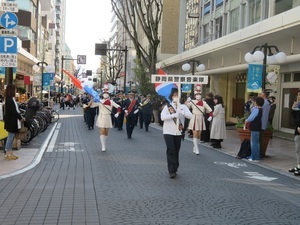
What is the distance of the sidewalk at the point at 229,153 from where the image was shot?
10422 millimetres

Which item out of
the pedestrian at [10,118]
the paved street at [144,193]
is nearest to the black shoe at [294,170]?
the paved street at [144,193]

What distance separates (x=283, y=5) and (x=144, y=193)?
16.1 metres

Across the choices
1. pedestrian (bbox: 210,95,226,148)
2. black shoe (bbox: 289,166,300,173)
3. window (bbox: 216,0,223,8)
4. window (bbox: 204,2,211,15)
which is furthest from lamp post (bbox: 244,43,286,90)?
window (bbox: 204,2,211,15)

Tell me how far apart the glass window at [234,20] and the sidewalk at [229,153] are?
10.5 meters

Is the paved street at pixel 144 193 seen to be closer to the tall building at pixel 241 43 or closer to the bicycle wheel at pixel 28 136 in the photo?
the bicycle wheel at pixel 28 136

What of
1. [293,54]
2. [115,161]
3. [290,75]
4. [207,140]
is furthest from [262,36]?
[115,161]

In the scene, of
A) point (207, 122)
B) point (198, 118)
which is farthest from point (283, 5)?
point (198, 118)

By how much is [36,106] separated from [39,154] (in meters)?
2.99

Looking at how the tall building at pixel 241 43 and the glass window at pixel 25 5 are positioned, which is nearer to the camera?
the tall building at pixel 241 43

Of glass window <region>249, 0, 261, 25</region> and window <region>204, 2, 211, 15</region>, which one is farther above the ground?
window <region>204, 2, 211, 15</region>

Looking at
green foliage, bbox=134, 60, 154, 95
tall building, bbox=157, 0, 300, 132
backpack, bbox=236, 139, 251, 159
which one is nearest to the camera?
backpack, bbox=236, 139, 251, 159

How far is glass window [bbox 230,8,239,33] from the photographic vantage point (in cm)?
2780

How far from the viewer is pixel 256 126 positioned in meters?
12.5

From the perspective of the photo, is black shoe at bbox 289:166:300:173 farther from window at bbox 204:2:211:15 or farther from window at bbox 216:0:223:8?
window at bbox 204:2:211:15
